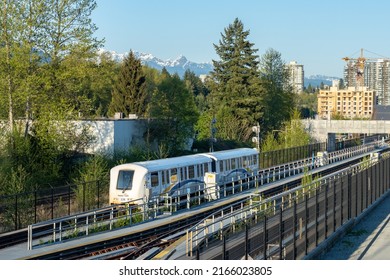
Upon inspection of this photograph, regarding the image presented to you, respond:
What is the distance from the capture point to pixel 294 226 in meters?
17.7

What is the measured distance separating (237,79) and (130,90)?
17.3 metres

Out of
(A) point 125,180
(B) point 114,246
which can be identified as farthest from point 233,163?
(B) point 114,246

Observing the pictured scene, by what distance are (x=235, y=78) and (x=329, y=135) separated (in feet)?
52.7

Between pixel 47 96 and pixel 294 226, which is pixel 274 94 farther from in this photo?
pixel 294 226

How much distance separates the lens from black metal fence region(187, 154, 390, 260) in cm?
1411

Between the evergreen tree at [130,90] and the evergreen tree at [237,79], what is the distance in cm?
1219

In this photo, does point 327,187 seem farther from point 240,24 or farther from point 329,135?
point 240,24

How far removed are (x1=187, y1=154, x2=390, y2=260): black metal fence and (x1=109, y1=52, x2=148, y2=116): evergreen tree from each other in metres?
55.8

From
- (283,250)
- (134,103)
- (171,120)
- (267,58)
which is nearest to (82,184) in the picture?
(283,250)

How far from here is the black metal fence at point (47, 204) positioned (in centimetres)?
2909

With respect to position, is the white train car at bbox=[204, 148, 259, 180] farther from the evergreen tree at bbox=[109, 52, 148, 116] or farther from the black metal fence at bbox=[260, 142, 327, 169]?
the evergreen tree at bbox=[109, 52, 148, 116]

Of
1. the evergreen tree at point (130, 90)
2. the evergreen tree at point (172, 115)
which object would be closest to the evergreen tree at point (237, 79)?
the evergreen tree at point (130, 90)

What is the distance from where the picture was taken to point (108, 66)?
4975 cm

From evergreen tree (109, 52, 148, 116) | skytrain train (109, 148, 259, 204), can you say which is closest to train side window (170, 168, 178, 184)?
skytrain train (109, 148, 259, 204)
